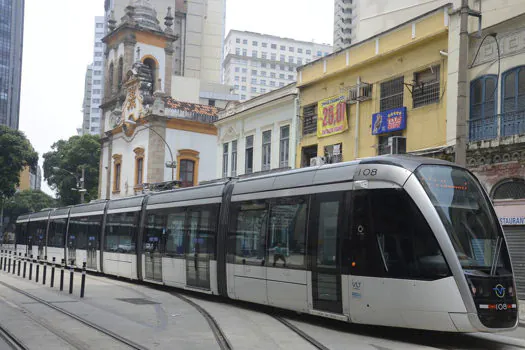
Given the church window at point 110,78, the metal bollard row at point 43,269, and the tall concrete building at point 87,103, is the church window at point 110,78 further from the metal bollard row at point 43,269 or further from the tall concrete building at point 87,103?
the tall concrete building at point 87,103

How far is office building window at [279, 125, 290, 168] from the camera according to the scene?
29.3 m

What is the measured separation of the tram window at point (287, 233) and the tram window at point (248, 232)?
33cm

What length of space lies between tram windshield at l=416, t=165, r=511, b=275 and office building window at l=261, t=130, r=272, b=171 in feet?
66.4

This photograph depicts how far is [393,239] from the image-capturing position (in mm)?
10320

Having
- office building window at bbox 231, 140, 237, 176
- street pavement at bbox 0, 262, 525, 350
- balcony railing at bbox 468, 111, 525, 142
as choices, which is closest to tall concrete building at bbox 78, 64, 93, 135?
office building window at bbox 231, 140, 237, 176

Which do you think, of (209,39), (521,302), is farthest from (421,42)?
(209,39)

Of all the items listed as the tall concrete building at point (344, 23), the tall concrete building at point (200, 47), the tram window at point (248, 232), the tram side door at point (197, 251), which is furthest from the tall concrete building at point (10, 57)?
the tram window at point (248, 232)

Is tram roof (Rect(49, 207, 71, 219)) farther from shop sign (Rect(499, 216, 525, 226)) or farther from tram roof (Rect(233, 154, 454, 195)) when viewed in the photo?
shop sign (Rect(499, 216, 525, 226))

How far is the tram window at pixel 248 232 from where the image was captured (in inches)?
536

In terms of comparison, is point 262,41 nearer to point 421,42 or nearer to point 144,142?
point 144,142

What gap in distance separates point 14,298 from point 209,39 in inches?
3602

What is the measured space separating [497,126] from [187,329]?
11.7 metres

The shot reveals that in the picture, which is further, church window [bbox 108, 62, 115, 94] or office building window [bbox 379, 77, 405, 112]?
church window [bbox 108, 62, 115, 94]

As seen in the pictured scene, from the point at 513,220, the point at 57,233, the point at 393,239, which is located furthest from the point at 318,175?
the point at 57,233
